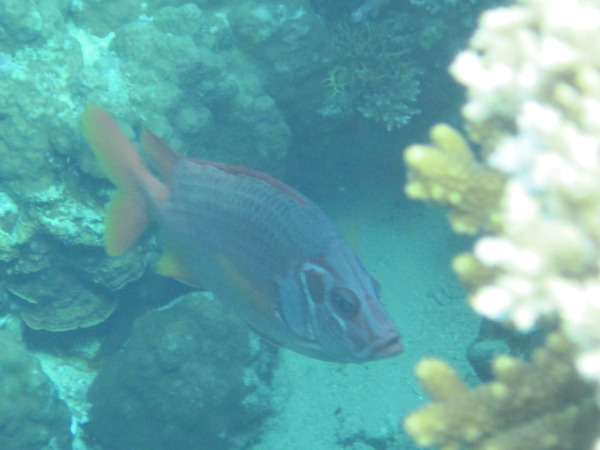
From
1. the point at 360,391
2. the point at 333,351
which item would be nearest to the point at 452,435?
the point at 333,351

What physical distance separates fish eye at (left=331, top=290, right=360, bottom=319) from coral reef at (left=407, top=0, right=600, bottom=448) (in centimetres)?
81

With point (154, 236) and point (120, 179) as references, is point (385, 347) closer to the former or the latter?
point (120, 179)

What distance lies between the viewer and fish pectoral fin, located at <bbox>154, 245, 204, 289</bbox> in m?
3.14

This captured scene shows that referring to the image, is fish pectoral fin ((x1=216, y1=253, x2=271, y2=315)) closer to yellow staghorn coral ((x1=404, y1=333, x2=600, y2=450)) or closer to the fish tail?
the fish tail

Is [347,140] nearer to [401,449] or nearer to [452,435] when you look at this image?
[401,449]

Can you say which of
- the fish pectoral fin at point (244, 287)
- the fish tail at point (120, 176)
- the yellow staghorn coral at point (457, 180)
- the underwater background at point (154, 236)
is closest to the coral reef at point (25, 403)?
the underwater background at point (154, 236)

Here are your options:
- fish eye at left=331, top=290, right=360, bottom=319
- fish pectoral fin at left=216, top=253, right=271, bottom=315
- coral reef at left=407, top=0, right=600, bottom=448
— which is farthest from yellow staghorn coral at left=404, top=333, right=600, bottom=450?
fish pectoral fin at left=216, top=253, right=271, bottom=315

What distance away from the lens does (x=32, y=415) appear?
13.5 ft

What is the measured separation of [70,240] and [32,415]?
1.46 meters

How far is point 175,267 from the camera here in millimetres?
3170

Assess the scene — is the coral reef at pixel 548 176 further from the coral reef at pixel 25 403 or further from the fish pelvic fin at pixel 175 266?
the coral reef at pixel 25 403

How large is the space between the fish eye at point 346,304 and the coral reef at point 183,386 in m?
2.34

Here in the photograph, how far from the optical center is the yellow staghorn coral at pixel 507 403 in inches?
59.7

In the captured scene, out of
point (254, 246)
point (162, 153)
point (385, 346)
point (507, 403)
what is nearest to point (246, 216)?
point (254, 246)
